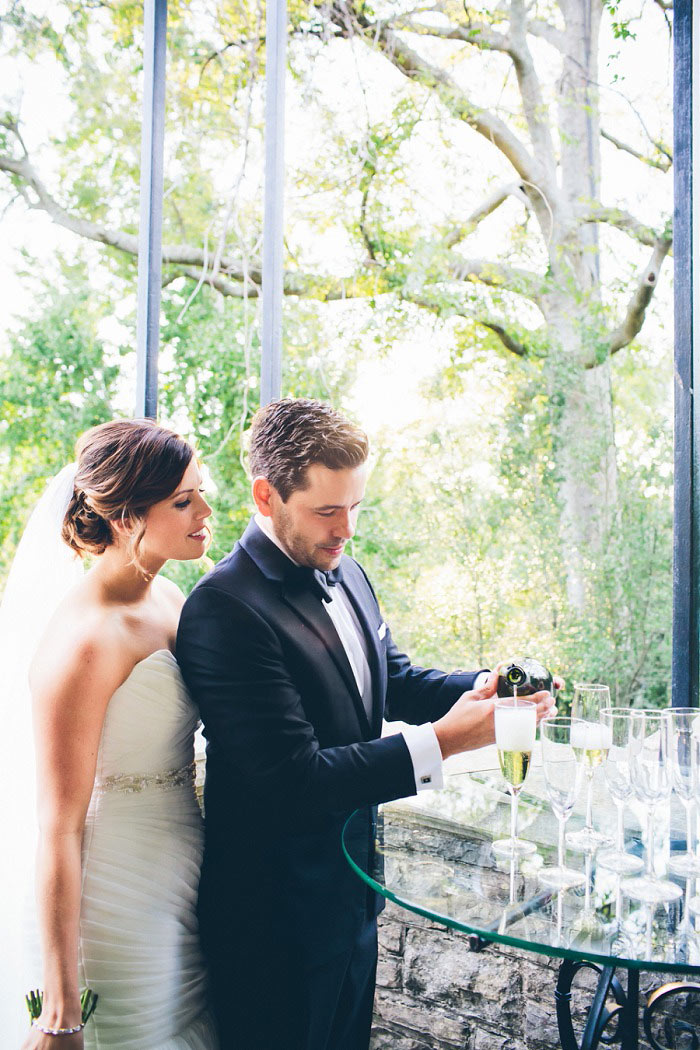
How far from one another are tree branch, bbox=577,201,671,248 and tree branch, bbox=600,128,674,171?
213 millimetres

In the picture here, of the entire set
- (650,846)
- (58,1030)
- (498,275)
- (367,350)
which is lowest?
(58,1030)

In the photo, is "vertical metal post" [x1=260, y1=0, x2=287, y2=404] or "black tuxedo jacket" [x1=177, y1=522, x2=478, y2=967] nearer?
"black tuxedo jacket" [x1=177, y1=522, x2=478, y2=967]

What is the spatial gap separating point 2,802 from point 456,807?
87 centimetres

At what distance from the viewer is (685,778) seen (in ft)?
4.51

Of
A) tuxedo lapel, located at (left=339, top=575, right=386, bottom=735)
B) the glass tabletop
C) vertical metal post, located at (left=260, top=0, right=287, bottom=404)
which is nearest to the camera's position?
the glass tabletop

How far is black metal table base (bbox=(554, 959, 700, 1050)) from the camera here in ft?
4.78

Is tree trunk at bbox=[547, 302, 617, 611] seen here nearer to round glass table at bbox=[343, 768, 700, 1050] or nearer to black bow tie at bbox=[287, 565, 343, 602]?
round glass table at bbox=[343, 768, 700, 1050]

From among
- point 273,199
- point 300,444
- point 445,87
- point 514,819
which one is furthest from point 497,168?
point 514,819

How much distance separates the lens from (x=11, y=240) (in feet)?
15.1

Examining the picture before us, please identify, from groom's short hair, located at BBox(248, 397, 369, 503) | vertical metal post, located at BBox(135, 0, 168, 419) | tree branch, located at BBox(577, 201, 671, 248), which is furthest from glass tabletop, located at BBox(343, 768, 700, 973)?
tree branch, located at BBox(577, 201, 671, 248)

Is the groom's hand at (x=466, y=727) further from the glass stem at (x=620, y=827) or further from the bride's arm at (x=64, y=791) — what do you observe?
the bride's arm at (x=64, y=791)

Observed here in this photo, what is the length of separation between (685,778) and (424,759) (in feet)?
1.35

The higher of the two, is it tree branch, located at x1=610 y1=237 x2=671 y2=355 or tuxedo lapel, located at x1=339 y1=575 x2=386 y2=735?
tree branch, located at x1=610 y1=237 x2=671 y2=355

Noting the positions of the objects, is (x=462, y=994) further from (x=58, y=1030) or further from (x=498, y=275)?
(x=498, y=275)
